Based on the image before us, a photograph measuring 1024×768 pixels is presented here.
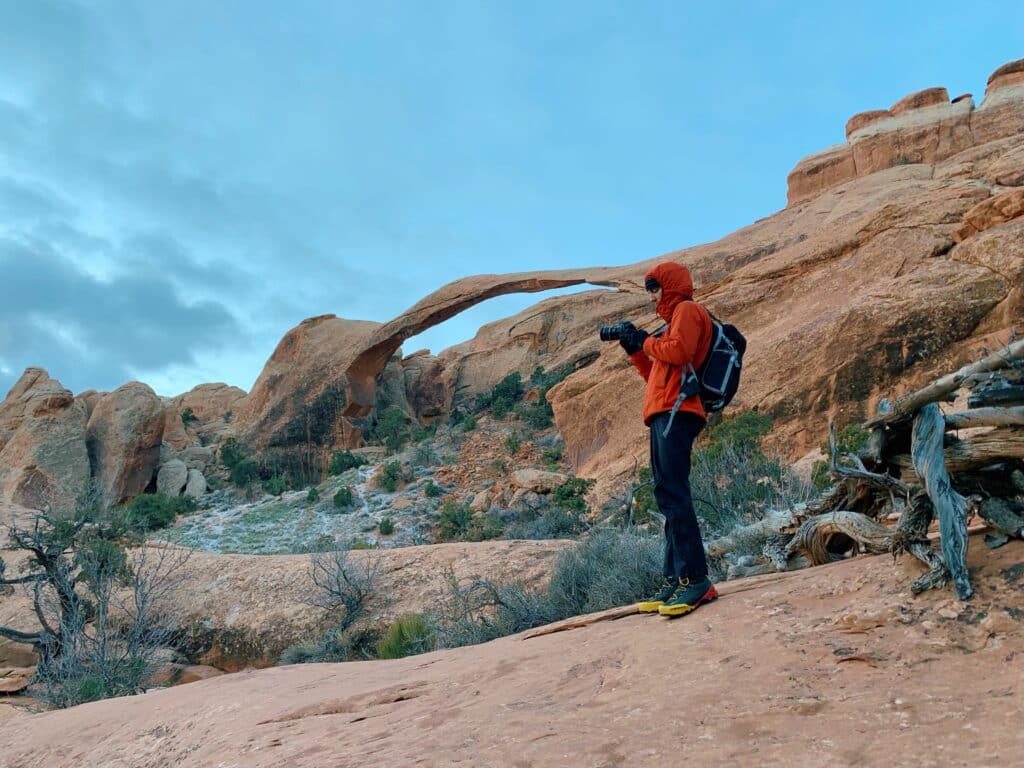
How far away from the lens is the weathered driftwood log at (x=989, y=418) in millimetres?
2908

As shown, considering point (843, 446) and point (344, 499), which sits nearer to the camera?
point (843, 446)

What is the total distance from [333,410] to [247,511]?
5.56 m

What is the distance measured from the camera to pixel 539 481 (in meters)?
16.0

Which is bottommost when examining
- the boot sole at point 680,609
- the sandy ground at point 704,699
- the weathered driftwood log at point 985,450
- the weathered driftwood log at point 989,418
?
the sandy ground at point 704,699

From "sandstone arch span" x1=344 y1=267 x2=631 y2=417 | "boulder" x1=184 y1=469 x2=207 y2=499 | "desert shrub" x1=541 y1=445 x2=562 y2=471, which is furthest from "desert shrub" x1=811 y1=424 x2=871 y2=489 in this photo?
"boulder" x1=184 y1=469 x2=207 y2=499

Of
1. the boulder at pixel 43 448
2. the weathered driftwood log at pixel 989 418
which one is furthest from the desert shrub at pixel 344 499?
the weathered driftwood log at pixel 989 418

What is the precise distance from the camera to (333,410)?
83.0 feet

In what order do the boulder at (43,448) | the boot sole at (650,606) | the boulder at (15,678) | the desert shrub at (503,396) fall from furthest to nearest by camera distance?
the desert shrub at (503,396) → the boulder at (43,448) → the boulder at (15,678) → the boot sole at (650,606)

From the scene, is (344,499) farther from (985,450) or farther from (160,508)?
(985,450)

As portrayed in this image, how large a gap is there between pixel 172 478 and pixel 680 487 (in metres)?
23.4

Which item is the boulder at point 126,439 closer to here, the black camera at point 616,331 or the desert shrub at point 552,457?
the desert shrub at point 552,457

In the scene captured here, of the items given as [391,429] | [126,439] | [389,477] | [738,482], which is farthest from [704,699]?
[126,439]

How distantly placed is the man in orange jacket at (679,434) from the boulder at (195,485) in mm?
22359

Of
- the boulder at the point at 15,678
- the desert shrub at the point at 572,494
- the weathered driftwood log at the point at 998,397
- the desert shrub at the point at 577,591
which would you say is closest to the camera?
the weathered driftwood log at the point at 998,397
